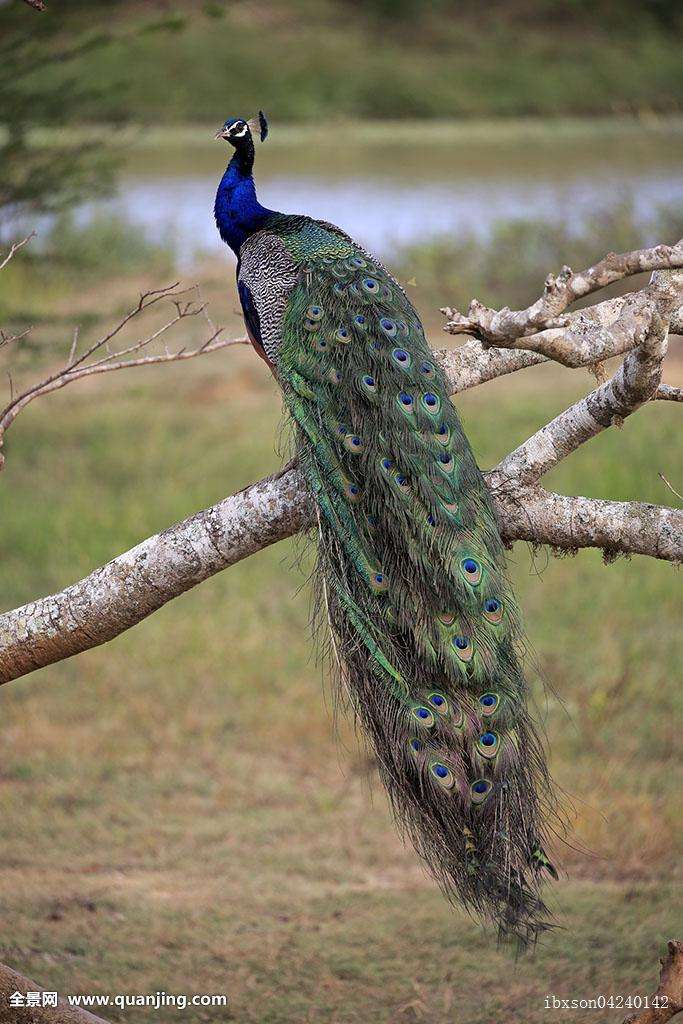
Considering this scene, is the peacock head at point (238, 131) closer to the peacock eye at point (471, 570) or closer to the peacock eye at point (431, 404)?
the peacock eye at point (431, 404)

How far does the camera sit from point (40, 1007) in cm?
258

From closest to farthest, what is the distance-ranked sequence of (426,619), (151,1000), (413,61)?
1. (426,619)
2. (151,1000)
3. (413,61)

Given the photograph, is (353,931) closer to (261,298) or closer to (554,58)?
(261,298)

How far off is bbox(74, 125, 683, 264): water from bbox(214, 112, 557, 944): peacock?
7.92 meters

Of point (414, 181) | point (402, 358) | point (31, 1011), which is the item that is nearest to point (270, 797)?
point (31, 1011)

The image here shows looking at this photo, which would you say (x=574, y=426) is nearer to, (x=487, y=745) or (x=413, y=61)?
(x=487, y=745)

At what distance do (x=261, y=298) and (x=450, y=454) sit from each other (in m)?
0.72

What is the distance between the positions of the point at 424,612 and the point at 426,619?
0.01m

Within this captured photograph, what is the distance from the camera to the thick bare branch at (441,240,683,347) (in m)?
2.13

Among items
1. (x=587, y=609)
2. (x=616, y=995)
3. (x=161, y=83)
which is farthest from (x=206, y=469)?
(x=161, y=83)

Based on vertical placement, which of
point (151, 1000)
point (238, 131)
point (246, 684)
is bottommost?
point (151, 1000)

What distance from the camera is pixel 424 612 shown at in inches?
98.6

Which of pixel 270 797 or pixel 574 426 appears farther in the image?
pixel 270 797

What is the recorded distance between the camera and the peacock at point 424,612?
2.47 metres
